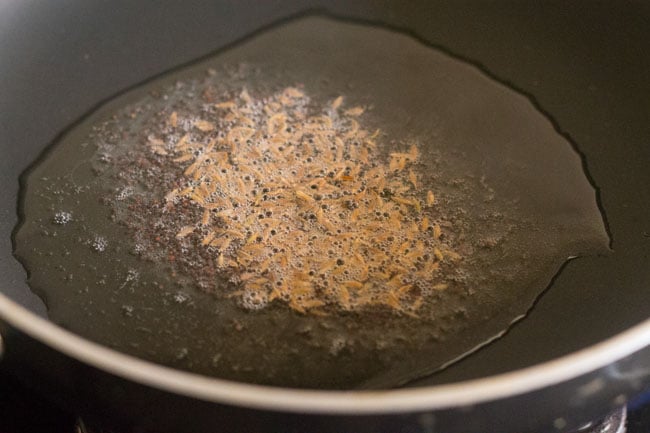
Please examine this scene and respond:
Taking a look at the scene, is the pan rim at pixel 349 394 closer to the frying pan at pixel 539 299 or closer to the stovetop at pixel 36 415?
the frying pan at pixel 539 299

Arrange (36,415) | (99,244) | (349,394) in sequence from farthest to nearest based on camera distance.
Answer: (99,244)
(36,415)
(349,394)

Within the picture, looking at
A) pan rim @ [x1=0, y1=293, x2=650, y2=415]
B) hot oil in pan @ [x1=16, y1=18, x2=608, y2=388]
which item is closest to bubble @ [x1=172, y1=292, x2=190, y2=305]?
hot oil in pan @ [x1=16, y1=18, x2=608, y2=388]

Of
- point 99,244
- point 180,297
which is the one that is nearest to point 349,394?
point 180,297

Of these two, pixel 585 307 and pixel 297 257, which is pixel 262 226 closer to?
pixel 297 257

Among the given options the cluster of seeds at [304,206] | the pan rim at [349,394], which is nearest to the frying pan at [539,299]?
the pan rim at [349,394]

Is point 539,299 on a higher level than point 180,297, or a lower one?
higher

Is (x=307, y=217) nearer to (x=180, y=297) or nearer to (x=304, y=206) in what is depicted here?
(x=304, y=206)
